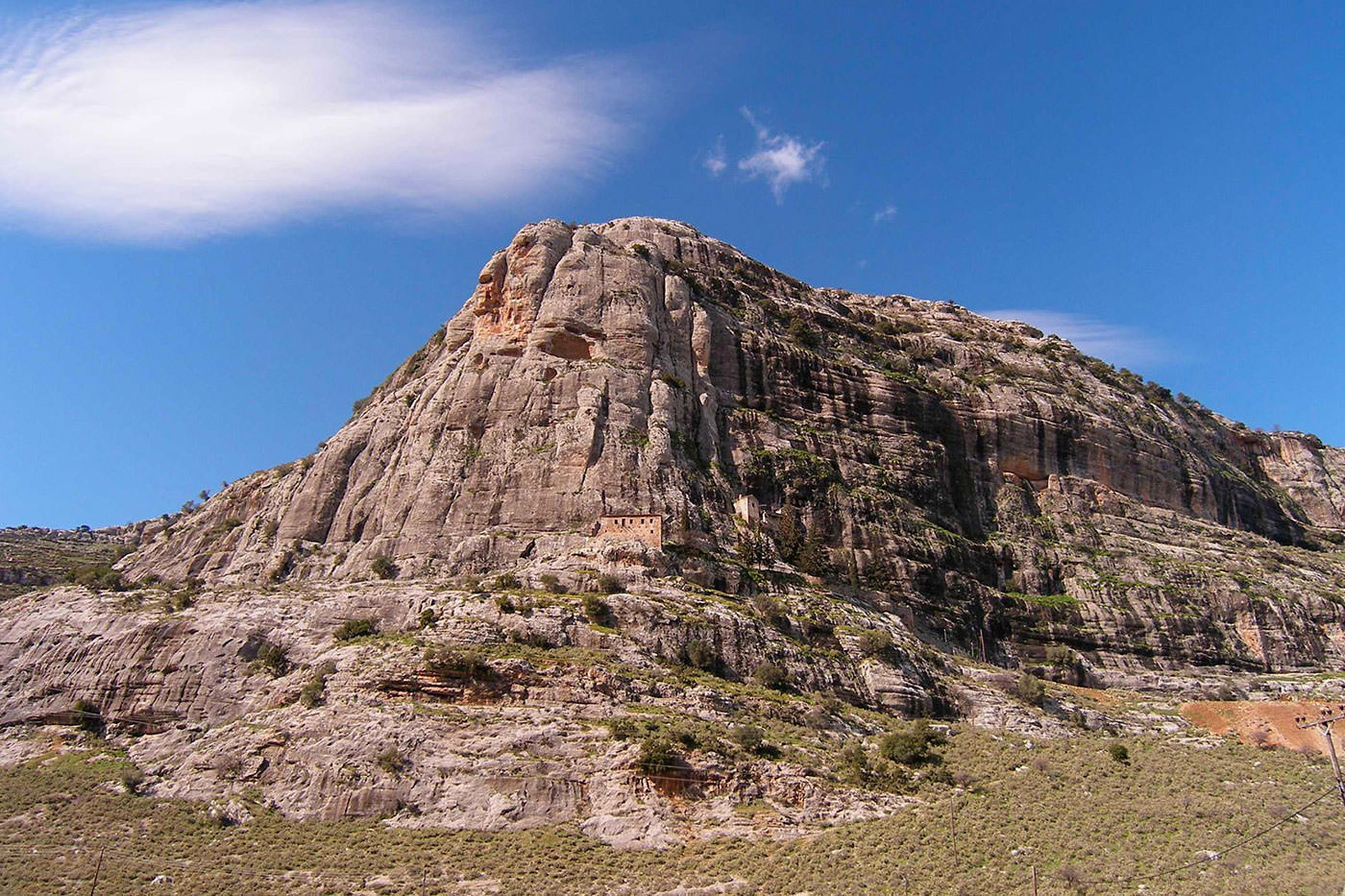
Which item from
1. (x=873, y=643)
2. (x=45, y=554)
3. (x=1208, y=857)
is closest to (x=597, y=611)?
(x=873, y=643)

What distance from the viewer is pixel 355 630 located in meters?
49.2

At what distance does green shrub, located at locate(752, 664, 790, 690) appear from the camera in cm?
4862

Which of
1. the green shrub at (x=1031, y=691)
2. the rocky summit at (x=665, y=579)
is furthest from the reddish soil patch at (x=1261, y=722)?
the green shrub at (x=1031, y=691)

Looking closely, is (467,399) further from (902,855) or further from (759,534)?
(902,855)

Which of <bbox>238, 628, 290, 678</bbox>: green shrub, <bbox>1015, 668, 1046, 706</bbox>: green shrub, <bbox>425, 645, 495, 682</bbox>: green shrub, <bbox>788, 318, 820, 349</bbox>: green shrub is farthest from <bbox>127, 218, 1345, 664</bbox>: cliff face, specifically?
<bbox>425, 645, 495, 682</bbox>: green shrub

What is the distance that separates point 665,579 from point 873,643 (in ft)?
38.4

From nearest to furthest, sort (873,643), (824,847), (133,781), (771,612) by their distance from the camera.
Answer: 1. (824,847)
2. (133,781)
3. (873,643)
4. (771,612)

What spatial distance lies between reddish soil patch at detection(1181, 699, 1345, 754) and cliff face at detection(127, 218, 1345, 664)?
15.0 m

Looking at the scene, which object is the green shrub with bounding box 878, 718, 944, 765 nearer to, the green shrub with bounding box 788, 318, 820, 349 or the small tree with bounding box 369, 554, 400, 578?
the small tree with bounding box 369, 554, 400, 578

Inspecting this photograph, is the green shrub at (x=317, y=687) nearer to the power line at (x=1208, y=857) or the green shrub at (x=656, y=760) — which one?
the green shrub at (x=656, y=760)

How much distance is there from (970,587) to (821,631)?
63.2 feet

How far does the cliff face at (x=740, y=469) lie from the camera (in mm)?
60594

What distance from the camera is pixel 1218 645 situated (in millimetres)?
69625

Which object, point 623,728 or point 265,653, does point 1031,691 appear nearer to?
point 623,728
